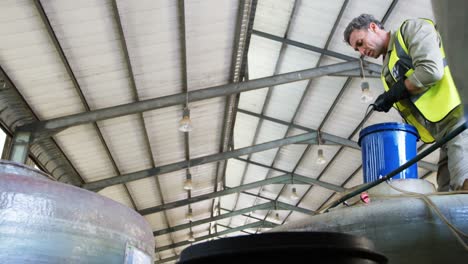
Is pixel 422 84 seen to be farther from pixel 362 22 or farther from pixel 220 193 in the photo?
pixel 220 193

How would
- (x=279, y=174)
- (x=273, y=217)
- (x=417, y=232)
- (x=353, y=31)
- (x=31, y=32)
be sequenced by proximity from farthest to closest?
(x=273, y=217)
(x=279, y=174)
(x=31, y=32)
(x=353, y=31)
(x=417, y=232)

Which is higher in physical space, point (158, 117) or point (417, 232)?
point (158, 117)

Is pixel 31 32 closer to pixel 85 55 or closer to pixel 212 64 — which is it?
pixel 85 55

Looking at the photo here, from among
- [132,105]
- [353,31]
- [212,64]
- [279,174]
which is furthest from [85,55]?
[279,174]

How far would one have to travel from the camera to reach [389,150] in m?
2.35

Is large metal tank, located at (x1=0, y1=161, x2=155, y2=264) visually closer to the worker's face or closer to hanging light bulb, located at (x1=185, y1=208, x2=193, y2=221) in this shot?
the worker's face

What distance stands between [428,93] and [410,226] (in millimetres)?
809

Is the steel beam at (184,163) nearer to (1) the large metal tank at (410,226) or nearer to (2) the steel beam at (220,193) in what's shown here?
(2) the steel beam at (220,193)

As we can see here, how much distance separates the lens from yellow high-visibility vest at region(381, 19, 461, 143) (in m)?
2.12

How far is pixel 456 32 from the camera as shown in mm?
707

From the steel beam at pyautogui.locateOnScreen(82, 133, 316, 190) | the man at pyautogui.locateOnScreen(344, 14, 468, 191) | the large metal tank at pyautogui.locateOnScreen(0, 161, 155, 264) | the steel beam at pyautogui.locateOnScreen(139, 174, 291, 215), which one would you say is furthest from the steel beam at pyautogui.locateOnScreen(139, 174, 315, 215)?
the large metal tank at pyautogui.locateOnScreen(0, 161, 155, 264)

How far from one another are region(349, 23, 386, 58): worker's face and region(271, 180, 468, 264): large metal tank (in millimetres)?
952

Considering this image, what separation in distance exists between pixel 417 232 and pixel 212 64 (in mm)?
6747

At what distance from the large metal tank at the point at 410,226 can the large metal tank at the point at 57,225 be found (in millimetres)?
979
